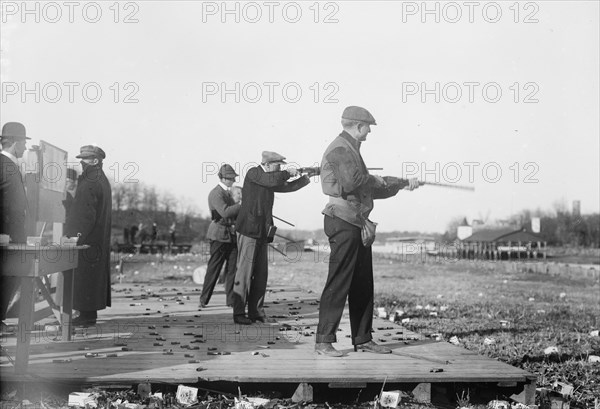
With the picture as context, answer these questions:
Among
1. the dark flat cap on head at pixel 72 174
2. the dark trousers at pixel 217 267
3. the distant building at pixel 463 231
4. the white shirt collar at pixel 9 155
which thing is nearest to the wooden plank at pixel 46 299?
the white shirt collar at pixel 9 155

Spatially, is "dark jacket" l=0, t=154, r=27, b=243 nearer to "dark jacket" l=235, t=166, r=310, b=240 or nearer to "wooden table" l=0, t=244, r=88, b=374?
"wooden table" l=0, t=244, r=88, b=374

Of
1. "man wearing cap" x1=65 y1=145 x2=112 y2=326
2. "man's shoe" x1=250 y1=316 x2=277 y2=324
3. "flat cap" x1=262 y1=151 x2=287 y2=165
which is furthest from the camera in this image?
"flat cap" x1=262 y1=151 x2=287 y2=165

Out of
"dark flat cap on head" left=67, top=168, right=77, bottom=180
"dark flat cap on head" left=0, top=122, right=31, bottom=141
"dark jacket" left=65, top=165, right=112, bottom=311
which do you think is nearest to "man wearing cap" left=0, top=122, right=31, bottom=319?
"dark flat cap on head" left=0, top=122, right=31, bottom=141

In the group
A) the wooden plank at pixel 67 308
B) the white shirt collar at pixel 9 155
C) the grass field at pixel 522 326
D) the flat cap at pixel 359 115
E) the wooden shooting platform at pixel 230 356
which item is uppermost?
the flat cap at pixel 359 115

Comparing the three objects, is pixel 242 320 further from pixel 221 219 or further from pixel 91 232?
pixel 221 219

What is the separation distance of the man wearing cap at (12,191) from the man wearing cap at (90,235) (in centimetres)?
139

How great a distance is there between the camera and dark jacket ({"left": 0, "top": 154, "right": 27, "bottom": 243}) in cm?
595

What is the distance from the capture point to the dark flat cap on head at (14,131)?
621 cm

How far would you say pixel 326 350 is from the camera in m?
5.98

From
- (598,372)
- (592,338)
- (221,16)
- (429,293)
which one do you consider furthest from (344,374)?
(429,293)

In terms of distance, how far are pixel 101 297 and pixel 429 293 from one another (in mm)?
11518

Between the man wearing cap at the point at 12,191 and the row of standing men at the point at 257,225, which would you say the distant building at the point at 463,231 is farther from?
the man wearing cap at the point at 12,191

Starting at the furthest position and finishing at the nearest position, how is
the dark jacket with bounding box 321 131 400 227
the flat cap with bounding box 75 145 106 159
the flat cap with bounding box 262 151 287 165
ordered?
1. the flat cap with bounding box 262 151 287 165
2. the flat cap with bounding box 75 145 106 159
3. the dark jacket with bounding box 321 131 400 227

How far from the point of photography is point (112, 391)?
4.91 m
